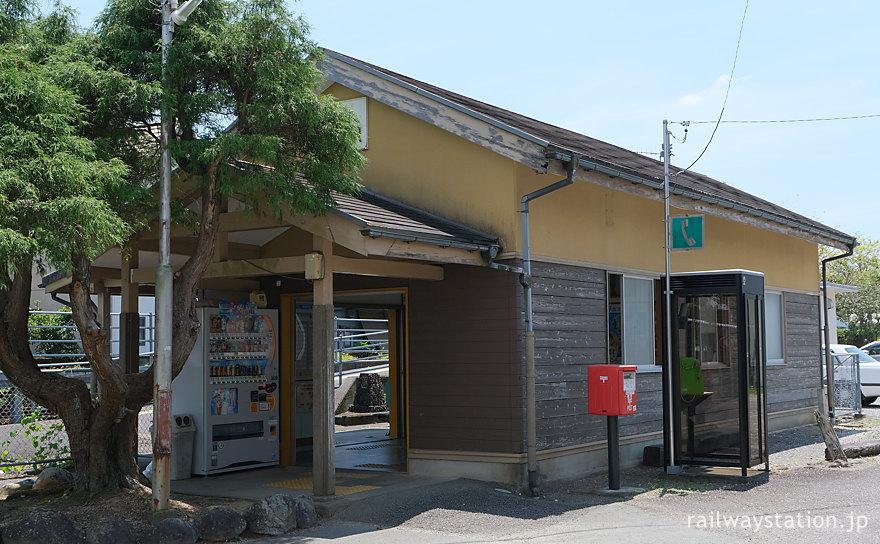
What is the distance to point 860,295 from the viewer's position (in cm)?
4819

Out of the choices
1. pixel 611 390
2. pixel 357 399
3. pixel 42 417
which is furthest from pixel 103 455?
pixel 357 399

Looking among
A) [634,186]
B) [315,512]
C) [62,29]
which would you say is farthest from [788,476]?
[62,29]

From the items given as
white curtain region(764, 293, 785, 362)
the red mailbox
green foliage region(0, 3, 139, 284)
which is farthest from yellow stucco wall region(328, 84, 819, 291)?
green foliage region(0, 3, 139, 284)

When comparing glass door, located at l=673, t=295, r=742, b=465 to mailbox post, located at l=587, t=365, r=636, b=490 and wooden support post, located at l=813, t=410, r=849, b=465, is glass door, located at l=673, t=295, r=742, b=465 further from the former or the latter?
wooden support post, located at l=813, t=410, r=849, b=465

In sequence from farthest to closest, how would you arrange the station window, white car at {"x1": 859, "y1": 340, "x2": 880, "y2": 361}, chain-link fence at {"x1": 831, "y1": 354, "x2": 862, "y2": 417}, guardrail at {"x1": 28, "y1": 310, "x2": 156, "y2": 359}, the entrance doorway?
white car at {"x1": 859, "y1": 340, "x2": 880, "y2": 361}, guardrail at {"x1": 28, "y1": 310, "x2": 156, "y2": 359}, chain-link fence at {"x1": 831, "y1": 354, "x2": 862, "y2": 417}, the entrance doorway, the station window

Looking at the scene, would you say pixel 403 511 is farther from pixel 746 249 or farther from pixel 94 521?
pixel 746 249

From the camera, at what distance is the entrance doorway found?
1317 cm

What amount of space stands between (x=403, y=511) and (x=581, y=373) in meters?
3.71

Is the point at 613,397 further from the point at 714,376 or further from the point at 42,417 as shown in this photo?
the point at 42,417

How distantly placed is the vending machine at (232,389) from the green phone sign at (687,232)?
18.5 ft

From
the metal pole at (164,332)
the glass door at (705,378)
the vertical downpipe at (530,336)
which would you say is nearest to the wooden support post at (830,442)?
the glass door at (705,378)

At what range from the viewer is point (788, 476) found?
11867 mm

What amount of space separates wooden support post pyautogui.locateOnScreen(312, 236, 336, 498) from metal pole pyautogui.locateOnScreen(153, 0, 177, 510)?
1613mm

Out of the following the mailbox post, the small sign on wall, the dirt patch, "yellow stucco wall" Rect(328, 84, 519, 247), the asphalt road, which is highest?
the small sign on wall
